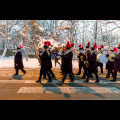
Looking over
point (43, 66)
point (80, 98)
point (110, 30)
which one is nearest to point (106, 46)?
point (110, 30)

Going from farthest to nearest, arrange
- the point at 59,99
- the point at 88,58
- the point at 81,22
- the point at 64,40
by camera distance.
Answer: the point at 64,40, the point at 81,22, the point at 88,58, the point at 59,99

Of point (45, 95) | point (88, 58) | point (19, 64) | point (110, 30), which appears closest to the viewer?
point (45, 95)

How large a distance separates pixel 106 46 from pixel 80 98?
18.8 metres

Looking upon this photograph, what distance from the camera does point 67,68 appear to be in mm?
7297

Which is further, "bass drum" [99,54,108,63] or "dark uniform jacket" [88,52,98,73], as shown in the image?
"bass drum" [99,54,108,63]

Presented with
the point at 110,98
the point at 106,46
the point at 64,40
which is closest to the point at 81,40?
the point at 64,40

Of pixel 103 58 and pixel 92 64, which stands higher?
pixel 103 58

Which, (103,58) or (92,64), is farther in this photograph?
(103,58)

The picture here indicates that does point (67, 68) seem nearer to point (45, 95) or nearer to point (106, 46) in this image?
point (45, 95)

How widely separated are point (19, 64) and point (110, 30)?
13.7 metres

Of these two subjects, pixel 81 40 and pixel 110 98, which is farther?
pixel 81 40

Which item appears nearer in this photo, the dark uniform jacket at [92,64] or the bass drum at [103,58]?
the dark uniform jacket at [92,64]

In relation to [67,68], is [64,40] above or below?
above

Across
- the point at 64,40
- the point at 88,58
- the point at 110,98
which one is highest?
the point at 64,40
